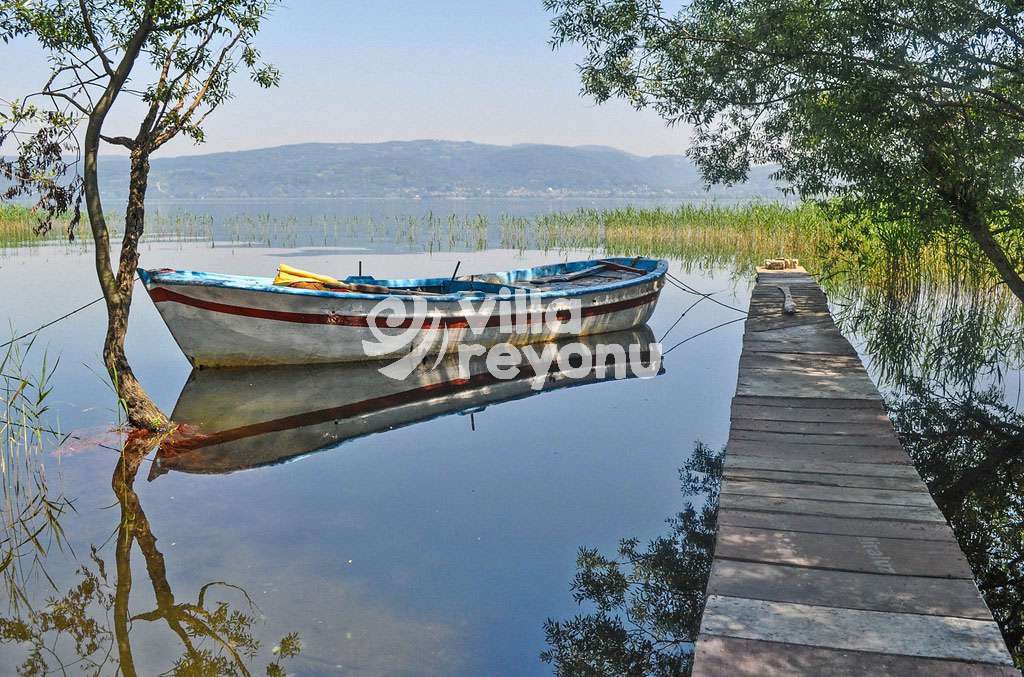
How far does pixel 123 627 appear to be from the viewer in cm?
480

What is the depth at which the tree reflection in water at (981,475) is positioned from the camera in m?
5.14

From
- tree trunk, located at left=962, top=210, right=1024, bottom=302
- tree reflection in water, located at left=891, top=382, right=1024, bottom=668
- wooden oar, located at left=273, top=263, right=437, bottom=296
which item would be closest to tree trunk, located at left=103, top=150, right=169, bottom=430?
wooden oar, located at left=273, top=263, right=437, bottom=296

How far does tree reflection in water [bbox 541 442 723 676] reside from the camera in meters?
4.39

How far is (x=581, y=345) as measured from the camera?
13.6 meters

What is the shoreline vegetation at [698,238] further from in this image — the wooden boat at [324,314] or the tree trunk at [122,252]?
the tree trunk at [122,252]

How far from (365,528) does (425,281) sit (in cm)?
760

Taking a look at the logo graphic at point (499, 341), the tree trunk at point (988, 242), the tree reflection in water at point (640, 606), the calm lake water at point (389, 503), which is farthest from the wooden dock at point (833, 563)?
the logo graphic at point (499, 341)

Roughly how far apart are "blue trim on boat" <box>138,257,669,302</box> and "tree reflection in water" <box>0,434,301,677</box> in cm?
516

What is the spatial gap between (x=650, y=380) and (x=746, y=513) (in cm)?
675

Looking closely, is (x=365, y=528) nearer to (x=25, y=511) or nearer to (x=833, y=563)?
(x=25, y=511)

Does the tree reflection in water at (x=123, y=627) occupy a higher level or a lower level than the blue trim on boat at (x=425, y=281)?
lower

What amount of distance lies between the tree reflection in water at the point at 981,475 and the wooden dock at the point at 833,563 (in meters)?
0.93

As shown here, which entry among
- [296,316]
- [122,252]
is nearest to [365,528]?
[122,252]

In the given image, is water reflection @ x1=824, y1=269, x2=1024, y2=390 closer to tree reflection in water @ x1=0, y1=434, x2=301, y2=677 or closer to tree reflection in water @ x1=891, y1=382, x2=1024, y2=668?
tree reflection in water @ x1=891, y1=382, x2=1024, y2=668
